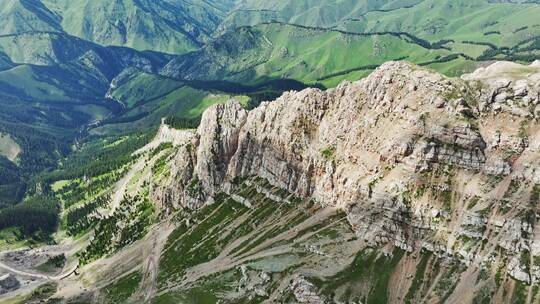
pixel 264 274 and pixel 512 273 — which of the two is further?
pixel 264 274

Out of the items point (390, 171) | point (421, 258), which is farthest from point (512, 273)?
point (390, 171)

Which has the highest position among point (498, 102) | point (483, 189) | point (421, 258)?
point (498, 102)

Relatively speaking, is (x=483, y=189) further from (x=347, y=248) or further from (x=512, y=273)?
(x=347, y=248)

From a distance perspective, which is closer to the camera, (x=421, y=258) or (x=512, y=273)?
(x=512, y=273)

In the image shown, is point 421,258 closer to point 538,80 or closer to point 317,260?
point 317,260

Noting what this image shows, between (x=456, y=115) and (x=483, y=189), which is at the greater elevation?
(x=456, y=115)

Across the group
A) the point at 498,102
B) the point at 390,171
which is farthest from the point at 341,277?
the point at 498,102

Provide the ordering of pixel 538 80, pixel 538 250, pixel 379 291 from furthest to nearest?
pixel 538 80, pixel 379 291, pixel 538 250

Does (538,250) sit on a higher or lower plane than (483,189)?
lower

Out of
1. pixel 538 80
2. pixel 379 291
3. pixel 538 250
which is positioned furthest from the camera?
pixel 538 80
